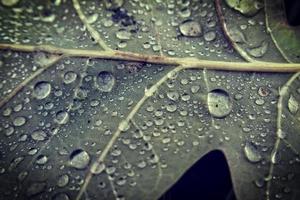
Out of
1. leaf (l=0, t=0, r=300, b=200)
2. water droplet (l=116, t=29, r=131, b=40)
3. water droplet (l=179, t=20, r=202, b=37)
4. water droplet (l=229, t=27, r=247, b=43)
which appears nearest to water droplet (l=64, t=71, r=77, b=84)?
leaf (l=0, t=0, r=300, b=200)

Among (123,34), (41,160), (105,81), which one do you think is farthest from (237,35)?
(41,160)

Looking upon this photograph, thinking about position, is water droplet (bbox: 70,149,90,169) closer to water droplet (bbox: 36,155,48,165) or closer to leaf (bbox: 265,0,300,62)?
water droplet (bbox: 36,155,48,165)

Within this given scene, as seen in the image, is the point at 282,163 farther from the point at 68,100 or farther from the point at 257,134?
the point at 68,100

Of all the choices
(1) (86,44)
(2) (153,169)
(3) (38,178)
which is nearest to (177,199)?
(2) (153,169)

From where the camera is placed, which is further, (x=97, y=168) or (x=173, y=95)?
(x=173, y=95)

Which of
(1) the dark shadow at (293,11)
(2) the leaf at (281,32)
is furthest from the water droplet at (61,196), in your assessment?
(1) the dark shadow at (293,11)

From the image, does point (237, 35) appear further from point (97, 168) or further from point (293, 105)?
point (97, 168)
